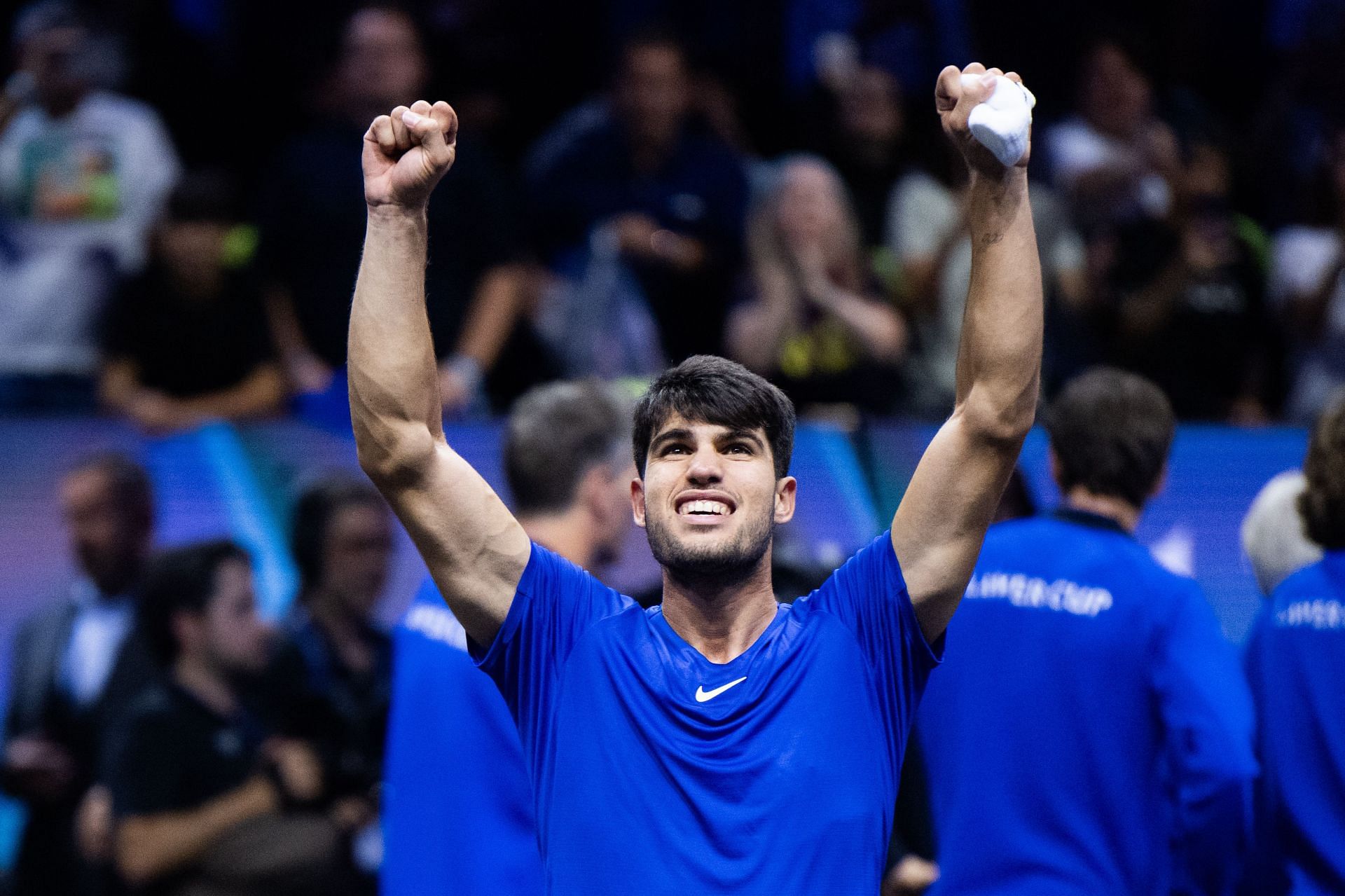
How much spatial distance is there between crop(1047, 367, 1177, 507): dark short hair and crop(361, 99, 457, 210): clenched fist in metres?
1.79

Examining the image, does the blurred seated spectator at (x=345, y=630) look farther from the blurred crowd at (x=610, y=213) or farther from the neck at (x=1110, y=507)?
the neck at (x=1110, y=507)

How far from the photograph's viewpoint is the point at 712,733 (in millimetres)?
2697

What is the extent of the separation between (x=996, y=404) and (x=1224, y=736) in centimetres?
130

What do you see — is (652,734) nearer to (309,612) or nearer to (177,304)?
(309,612)

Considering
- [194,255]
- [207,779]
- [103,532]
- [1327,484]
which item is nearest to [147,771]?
[207,779]

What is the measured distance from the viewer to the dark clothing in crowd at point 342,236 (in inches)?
256

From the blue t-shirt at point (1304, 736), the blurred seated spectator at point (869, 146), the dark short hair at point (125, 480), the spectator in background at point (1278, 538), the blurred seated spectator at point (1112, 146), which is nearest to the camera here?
the blue t-shirt at point (1304, 736)

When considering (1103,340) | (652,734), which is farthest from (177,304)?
(652,734)

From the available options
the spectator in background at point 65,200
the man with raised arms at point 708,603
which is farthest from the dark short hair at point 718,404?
the spectator in background at point 65,200

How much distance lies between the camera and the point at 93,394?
6.30 meters

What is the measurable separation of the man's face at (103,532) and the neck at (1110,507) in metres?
3.14

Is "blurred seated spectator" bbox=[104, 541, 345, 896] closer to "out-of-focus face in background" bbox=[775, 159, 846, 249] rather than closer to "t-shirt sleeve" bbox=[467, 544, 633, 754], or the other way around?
"t-shirt sleeve" bbox=[467, 544, 633, 754]

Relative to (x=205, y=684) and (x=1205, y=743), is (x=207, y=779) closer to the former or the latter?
(x=205, y=684)

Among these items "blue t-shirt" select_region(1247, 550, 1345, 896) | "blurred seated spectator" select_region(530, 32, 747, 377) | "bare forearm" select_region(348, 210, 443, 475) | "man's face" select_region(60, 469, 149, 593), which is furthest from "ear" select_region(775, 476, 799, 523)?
"blurred seated spectator" select_region(530, 32, 747, 377)
